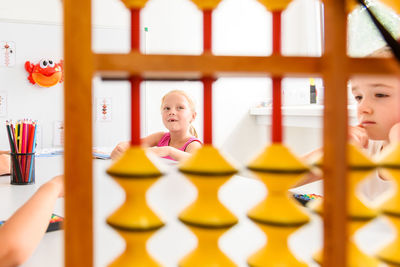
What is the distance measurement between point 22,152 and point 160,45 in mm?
2389

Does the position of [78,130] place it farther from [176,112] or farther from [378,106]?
[176,112]

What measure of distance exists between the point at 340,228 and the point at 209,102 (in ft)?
0.68

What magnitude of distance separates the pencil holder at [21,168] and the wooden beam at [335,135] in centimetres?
104

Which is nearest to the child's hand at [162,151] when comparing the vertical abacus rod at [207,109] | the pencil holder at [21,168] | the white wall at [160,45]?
the pencil holder at [21,168]

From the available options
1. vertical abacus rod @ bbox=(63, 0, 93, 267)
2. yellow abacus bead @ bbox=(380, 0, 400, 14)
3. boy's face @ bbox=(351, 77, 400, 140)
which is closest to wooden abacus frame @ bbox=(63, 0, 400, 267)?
vertical abacus rod @ bbox=(63, 0, 93, 267)

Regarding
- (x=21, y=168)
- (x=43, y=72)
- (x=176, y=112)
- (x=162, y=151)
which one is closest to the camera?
(x=21, y=168)

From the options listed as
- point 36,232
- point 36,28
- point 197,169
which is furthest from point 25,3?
point 197,169

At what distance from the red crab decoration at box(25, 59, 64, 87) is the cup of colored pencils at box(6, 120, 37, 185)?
1.82 m

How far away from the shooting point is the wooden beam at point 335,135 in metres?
0.45

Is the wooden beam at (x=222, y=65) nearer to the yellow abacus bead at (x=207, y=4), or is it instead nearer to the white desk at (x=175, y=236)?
the yellow abacus bead at (x=207, y=4)

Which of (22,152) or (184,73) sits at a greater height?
(184,73)

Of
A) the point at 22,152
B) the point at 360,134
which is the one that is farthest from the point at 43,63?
the point at 360,134

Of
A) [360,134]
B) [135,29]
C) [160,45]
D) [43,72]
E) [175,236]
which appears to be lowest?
[175,236]

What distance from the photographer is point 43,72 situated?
2957mm
